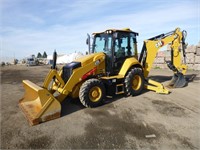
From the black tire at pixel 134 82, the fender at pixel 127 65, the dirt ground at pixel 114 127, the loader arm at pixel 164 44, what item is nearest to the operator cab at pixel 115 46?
the fender at pixel 127 65

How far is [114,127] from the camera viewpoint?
455 cm

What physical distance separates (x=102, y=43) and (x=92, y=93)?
86.1 inches

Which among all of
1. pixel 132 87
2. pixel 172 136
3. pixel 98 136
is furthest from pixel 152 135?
A: pixel 132 87

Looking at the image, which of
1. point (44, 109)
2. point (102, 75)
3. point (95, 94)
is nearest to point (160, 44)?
point (102, 75)

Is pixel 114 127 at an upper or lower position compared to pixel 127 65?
lower

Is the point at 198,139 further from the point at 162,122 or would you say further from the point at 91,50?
the point at 91,50

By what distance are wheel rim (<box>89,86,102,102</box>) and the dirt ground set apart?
1.09 ft

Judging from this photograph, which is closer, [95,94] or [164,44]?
[95,94]

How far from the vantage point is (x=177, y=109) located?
567 centimetres

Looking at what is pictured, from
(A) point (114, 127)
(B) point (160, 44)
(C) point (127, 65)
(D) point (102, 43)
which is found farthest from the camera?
(B) point (160, 44)

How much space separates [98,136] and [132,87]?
342 cm

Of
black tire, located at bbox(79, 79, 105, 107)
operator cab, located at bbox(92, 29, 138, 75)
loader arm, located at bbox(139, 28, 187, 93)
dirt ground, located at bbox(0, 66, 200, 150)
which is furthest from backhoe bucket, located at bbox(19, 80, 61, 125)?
loader arm, located at bbox(139, 28, 187, 93)

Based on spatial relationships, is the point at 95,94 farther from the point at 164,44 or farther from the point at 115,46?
the point at 164,44

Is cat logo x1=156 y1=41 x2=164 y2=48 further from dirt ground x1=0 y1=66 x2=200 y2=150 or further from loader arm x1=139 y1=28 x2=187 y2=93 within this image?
dirt ground x1=0 y1=66 x2=200 y2=150
